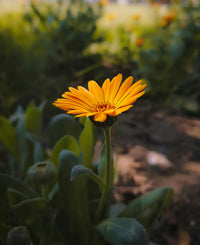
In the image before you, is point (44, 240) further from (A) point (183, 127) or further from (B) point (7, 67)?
(B) point (7, 67)

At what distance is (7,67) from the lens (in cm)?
258

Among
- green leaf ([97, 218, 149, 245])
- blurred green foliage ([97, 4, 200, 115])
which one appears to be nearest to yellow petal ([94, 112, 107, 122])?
green leaf ([97, 218, 149, 245])

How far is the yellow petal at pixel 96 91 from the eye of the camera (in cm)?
84

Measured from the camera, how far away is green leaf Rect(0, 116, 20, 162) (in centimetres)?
133

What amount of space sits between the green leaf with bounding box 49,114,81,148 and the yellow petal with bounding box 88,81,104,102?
34 centimetres

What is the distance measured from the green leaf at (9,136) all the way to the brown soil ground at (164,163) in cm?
51

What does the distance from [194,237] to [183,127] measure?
1.15m

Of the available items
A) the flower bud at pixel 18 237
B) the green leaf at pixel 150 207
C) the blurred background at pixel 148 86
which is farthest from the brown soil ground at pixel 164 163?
the flower bud at pixel 18 237

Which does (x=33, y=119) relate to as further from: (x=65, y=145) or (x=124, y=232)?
(x=124, y=232)

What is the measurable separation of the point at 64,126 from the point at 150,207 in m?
0.47

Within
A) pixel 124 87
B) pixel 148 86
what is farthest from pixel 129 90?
pixel 148 86

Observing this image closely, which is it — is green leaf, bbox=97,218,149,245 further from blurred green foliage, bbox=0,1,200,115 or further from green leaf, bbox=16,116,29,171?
blurred green foliage, bbox=0,1,200,115

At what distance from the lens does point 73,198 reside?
1.01 metres

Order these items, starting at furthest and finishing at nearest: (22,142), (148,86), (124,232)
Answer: (148,86) < (22,142) < (124,232)
